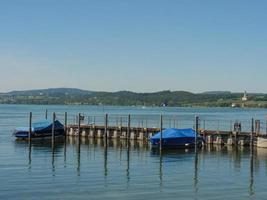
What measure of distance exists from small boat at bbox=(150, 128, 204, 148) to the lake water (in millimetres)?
1746

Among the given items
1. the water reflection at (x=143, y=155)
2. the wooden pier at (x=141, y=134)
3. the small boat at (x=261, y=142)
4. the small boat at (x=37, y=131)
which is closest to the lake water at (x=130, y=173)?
the water reflection at (x=143, y=155)

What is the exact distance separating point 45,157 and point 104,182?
1812cm

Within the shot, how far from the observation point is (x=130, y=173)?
46906 millimetres

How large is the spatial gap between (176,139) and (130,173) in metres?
20.9

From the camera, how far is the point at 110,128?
80188mm

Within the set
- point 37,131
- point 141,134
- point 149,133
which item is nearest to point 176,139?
point 149,133

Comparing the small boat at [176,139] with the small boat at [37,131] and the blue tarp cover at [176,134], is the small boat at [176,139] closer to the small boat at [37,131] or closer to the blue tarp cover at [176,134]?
the blue tarp cover at [176,134]

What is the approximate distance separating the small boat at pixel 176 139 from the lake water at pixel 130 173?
1.75m

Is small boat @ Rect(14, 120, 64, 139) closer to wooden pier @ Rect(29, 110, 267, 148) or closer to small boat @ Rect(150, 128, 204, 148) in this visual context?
wooden pier @ Rect(29, 110, 267, 148)

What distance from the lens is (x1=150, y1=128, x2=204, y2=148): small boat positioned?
66562 millimetres

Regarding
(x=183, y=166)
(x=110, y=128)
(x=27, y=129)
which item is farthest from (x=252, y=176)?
(x=27, y=129)

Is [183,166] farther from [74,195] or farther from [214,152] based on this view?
[74,195]

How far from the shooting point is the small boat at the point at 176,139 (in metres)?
66.6

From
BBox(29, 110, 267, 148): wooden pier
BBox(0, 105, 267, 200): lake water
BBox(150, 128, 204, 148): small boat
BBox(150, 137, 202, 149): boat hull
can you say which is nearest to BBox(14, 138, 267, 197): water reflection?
BBox(0, 105, 267, 200): lake water
